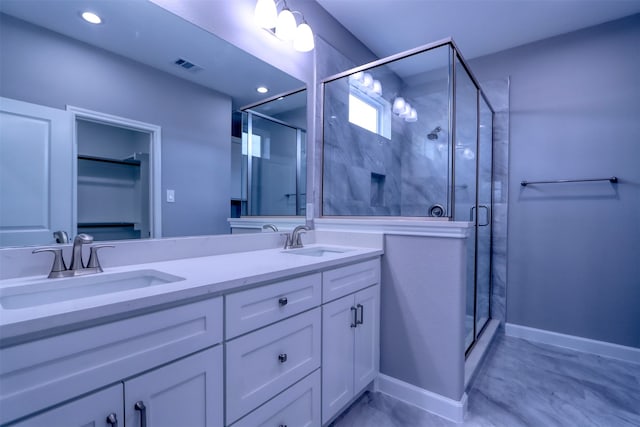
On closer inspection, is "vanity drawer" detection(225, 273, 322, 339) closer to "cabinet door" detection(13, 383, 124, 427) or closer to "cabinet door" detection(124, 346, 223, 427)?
"cabinet door" detection(124, 346, 223, 427)

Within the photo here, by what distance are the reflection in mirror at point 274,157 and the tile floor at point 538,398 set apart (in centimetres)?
122

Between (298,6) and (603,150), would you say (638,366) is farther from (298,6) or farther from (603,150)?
(298,6)

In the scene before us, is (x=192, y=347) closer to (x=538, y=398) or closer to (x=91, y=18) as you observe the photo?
(x=91, y=18)

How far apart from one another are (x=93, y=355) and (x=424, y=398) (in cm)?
155

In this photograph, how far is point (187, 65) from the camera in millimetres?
1345

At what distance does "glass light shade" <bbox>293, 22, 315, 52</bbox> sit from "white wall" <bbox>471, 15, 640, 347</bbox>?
1897 millimetres

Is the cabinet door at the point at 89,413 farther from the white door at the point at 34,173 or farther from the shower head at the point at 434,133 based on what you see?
the shower head at the point at 434,133

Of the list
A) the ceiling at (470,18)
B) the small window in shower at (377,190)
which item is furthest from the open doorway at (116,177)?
the small window in shower at (377,190)

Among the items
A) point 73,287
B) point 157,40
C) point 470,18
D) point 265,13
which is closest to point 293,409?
point 73,287

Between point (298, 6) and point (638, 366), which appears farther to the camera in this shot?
point (638, 366)

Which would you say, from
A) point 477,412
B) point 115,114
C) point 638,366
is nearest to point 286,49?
point 115,114

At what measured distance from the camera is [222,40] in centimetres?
149

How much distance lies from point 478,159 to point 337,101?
1189 mm

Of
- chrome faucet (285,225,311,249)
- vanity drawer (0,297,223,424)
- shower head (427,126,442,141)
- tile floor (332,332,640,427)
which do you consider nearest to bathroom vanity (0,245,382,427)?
vanity drawer (0,297,223,424)
